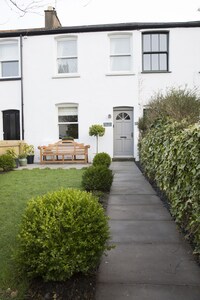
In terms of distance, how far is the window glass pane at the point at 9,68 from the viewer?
16188 millimetres

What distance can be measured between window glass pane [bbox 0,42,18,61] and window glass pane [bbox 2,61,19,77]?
27 centimetres

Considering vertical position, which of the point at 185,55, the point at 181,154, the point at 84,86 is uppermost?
the point at 185,55

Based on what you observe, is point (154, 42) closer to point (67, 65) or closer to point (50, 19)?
point (67, 65)

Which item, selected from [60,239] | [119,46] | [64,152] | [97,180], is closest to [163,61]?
[119,46]

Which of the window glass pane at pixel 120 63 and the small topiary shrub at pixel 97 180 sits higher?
the window glass pane at pixel 120 63

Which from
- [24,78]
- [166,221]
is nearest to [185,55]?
[24,78]

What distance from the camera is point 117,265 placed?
3512mm

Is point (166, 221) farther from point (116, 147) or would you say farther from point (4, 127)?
point (4, 127)

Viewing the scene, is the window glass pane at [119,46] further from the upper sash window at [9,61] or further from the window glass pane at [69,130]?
the upper sash window at [9,61]

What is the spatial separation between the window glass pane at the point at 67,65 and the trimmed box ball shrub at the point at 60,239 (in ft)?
44.6

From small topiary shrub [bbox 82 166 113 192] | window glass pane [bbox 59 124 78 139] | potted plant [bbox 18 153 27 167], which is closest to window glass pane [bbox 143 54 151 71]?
window glass pane [bbox 59 124 78 139]

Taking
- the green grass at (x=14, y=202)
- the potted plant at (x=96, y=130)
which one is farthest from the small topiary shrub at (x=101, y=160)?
the potted plant at (x=96, y=130)

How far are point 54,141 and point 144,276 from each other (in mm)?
13090

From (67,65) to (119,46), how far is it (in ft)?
Result: 9.76
